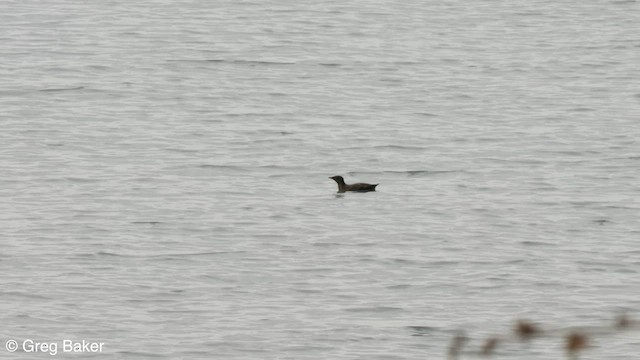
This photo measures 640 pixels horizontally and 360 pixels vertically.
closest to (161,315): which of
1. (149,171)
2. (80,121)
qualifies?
(149,171)

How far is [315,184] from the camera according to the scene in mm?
21078

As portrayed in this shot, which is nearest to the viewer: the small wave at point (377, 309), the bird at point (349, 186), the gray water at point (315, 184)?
the gray water at point (315, 184)

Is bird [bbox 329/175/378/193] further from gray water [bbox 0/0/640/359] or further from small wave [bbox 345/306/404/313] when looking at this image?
small wave [bbox 345/306/404/313]

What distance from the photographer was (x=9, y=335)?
13586 millimetres

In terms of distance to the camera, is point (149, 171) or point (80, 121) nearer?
point (149, 171)

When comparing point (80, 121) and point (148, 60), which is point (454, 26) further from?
point (80, 121)

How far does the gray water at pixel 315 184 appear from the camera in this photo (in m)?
14.3

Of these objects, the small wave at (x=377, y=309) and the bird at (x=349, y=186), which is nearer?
the small wave at (x=377, y=309)

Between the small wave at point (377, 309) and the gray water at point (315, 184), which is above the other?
the small wave at point (377, 309)

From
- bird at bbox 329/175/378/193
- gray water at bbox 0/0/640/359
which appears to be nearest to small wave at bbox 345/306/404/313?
gray water at bbox 0/0/640/359

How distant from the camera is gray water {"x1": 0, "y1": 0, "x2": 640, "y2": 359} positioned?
1430cm

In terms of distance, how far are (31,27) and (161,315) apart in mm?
23901

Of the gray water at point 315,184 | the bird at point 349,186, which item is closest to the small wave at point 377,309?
the gray water at point 315,184

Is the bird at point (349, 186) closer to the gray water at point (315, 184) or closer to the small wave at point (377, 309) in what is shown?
the gray water at point (315, 184)
